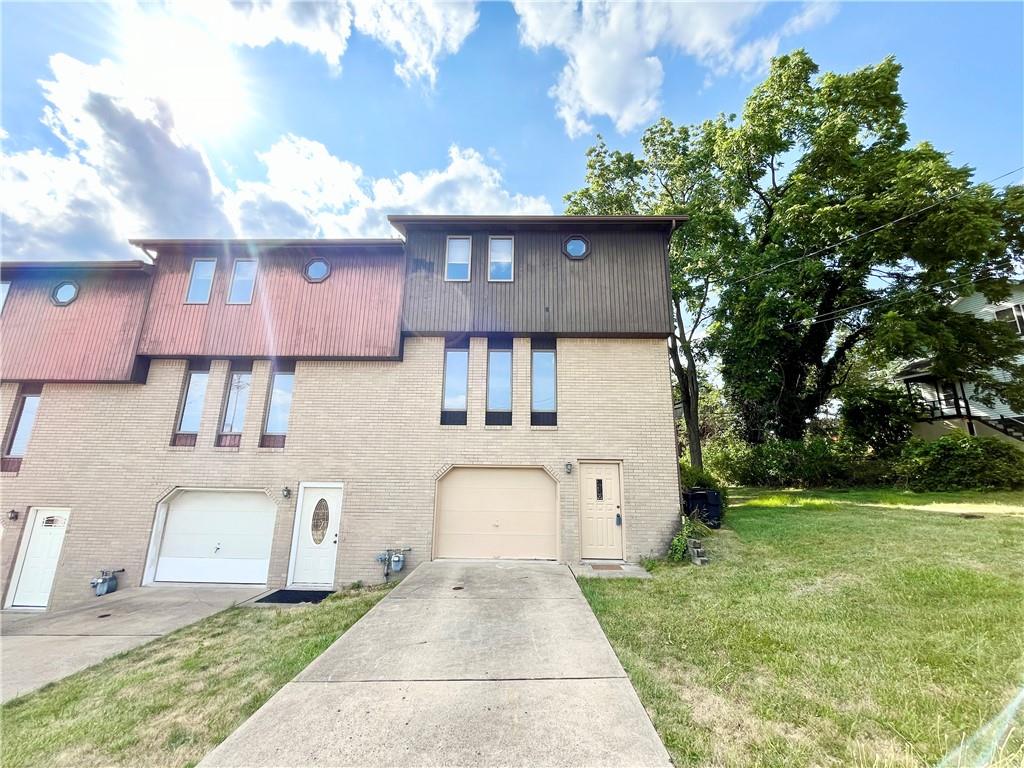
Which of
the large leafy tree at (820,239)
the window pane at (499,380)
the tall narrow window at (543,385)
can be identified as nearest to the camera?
the tall narrow window at (543,385)

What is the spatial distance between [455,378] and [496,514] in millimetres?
3515

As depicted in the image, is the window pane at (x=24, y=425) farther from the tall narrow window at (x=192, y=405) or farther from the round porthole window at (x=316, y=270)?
the round porthole window at (x=316, y=270)

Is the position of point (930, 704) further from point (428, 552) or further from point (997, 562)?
point (428, 552)

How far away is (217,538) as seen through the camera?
912cm

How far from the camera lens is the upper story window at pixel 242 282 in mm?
10008

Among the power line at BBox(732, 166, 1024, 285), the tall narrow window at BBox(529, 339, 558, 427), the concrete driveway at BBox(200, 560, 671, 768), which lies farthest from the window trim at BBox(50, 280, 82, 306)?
the power line at BBox(732, 166, 1024, 285)

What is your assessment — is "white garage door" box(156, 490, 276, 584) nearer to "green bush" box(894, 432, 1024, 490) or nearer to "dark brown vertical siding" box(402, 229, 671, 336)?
"dark brown vertical siding" box(402, 229, 671, 336)

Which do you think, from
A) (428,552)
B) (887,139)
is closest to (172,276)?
(428,552)

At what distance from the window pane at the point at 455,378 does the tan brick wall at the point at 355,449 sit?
0.67 ft

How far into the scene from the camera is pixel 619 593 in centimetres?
632

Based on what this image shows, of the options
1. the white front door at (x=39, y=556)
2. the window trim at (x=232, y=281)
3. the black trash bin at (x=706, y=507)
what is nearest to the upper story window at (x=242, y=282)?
the window trim at (x=232, y=281)

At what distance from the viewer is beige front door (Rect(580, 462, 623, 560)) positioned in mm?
8641

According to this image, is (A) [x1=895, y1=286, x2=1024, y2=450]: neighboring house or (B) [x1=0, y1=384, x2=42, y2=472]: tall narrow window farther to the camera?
(A) [x1=895, y1=286, x2=1024, y2=450]: neighboring house

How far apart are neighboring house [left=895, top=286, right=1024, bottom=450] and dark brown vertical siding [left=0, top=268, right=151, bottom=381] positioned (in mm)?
29908
